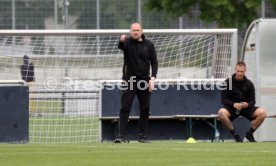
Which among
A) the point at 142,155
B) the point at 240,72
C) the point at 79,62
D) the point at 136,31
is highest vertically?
the point at 136,31

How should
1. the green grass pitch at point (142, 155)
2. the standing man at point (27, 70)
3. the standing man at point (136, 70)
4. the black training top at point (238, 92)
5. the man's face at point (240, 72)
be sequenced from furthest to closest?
1. the standing man at point (27, 70)
2. the black training top at point (238, 92)
3. the man's face at point (240, 72)
4. the standing man at point (136, 70)
5. the green grass pitch at point (142, 155)

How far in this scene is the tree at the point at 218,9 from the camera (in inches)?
1428

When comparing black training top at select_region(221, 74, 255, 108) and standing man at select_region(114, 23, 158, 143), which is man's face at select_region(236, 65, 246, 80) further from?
standing man at select_region(114, 23, 158, 143)

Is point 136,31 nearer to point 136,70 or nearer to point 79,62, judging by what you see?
point 136,70

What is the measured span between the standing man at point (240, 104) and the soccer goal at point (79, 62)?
1.52 metres

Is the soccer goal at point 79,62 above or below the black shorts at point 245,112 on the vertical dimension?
above

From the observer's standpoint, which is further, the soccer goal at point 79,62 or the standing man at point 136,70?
the soccer goal at point 79,62

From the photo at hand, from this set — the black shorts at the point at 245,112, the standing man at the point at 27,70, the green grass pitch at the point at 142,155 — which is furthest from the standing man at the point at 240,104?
the standing man at the point at 27,70

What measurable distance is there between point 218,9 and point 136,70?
16293 mm

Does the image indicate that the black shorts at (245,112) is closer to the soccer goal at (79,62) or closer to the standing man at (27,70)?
the soccer goal at (79,62)

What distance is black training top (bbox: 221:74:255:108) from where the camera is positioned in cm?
2134

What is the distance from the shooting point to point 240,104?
21.3 meters

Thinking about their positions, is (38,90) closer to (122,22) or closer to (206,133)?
(206,133)

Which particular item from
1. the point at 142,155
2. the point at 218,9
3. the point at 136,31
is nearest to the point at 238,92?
the point at 136,31
